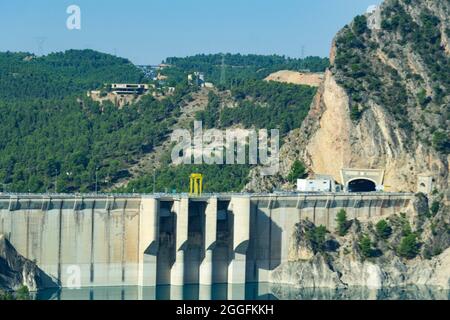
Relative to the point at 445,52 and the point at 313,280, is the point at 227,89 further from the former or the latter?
the point at 313,280

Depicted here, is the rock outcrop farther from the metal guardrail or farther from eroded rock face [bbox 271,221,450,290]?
the metal guardrail

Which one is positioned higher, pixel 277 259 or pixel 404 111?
pixel 404 111

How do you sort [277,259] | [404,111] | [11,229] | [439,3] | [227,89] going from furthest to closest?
1. [227,89]
2. [439,3]
3. [404,111]
4. [277,259]
5. [11,229]

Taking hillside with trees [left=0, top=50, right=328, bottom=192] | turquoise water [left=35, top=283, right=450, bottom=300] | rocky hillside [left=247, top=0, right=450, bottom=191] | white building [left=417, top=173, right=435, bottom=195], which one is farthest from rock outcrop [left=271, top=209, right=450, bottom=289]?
hillside with trees [left=0, top=50, right=328, bottom=192]

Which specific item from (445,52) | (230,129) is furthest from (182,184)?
(445,52)

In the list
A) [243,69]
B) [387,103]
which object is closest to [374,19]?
[387,103]

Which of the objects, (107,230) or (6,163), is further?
(6,163)

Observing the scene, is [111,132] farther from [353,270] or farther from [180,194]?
[353,270]
